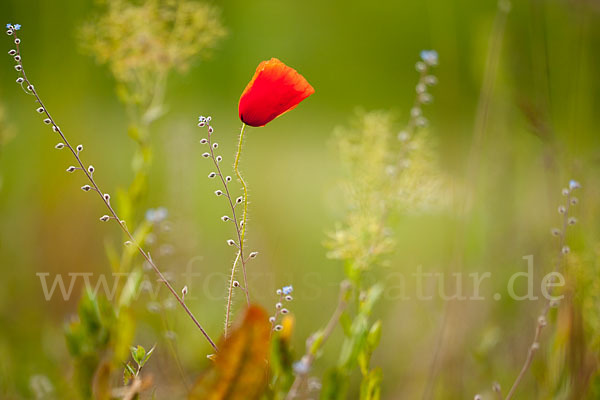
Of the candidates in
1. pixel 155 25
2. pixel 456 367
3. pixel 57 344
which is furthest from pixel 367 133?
pixel 57 344

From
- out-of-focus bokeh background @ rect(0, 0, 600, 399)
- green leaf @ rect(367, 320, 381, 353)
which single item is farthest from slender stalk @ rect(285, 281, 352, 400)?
out-of-focus bokeh background @ rect(0, 0, 600, 399)

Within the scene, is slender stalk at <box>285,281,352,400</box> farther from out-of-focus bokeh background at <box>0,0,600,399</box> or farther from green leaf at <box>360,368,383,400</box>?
out-of-focus bokeh background at <box>0,0,600,399</box>

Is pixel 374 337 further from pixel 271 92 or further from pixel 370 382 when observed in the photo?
pixel 271 92

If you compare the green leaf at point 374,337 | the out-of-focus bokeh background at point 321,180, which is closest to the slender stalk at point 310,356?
the green leaf at point 374,337

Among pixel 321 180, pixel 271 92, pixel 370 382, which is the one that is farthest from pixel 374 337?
pixel 321 180

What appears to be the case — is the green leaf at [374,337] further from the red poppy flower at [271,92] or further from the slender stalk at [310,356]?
the red poppy flower at [271,92]
